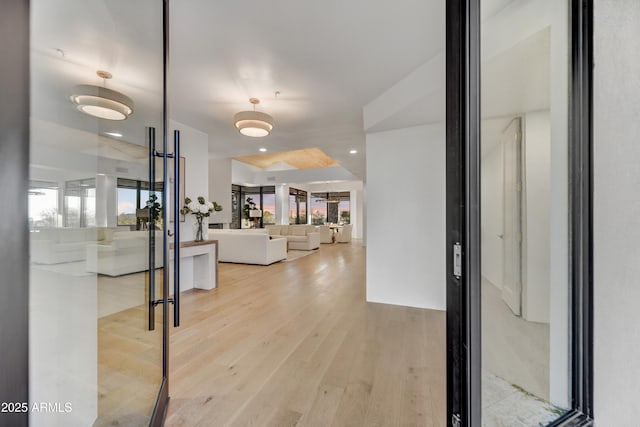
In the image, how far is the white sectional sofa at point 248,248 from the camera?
6004 millimetres

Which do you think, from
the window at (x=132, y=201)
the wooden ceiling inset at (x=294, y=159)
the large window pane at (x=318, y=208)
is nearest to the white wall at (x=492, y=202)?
the window at (x=132, y=201)

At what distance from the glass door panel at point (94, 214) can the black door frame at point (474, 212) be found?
1.10 metres

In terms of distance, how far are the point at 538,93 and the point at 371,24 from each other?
1302 millimetres

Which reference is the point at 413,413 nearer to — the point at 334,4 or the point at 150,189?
the point at 150,189

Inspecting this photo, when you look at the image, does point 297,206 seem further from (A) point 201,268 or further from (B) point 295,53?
(B) point 295,53

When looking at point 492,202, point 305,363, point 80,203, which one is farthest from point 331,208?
point 80,203

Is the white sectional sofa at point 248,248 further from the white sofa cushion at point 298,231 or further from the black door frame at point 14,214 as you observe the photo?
the black door frame at point 14,214

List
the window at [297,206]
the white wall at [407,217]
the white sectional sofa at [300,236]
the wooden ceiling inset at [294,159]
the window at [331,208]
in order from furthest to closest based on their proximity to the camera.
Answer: the window at [331,208], the window at [297,206], the wooden ceiling inset at [294,159], the white sectional sofa at [300,236], the white wall at [407,217]

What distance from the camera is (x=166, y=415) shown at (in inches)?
59.1

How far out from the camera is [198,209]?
3953 millimetres

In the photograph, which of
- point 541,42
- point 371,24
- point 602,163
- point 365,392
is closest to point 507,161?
point 602,163

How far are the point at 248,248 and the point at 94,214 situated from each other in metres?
5.39

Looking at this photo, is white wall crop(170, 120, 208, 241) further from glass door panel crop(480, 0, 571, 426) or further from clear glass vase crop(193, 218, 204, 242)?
glass door panel crop(480, 0, 571, 426)

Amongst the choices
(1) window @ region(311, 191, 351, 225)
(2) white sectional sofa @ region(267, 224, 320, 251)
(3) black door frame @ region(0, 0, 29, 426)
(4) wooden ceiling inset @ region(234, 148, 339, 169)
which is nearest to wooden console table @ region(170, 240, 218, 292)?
(3) black door frame @ region(0, 0, 29, 426)
